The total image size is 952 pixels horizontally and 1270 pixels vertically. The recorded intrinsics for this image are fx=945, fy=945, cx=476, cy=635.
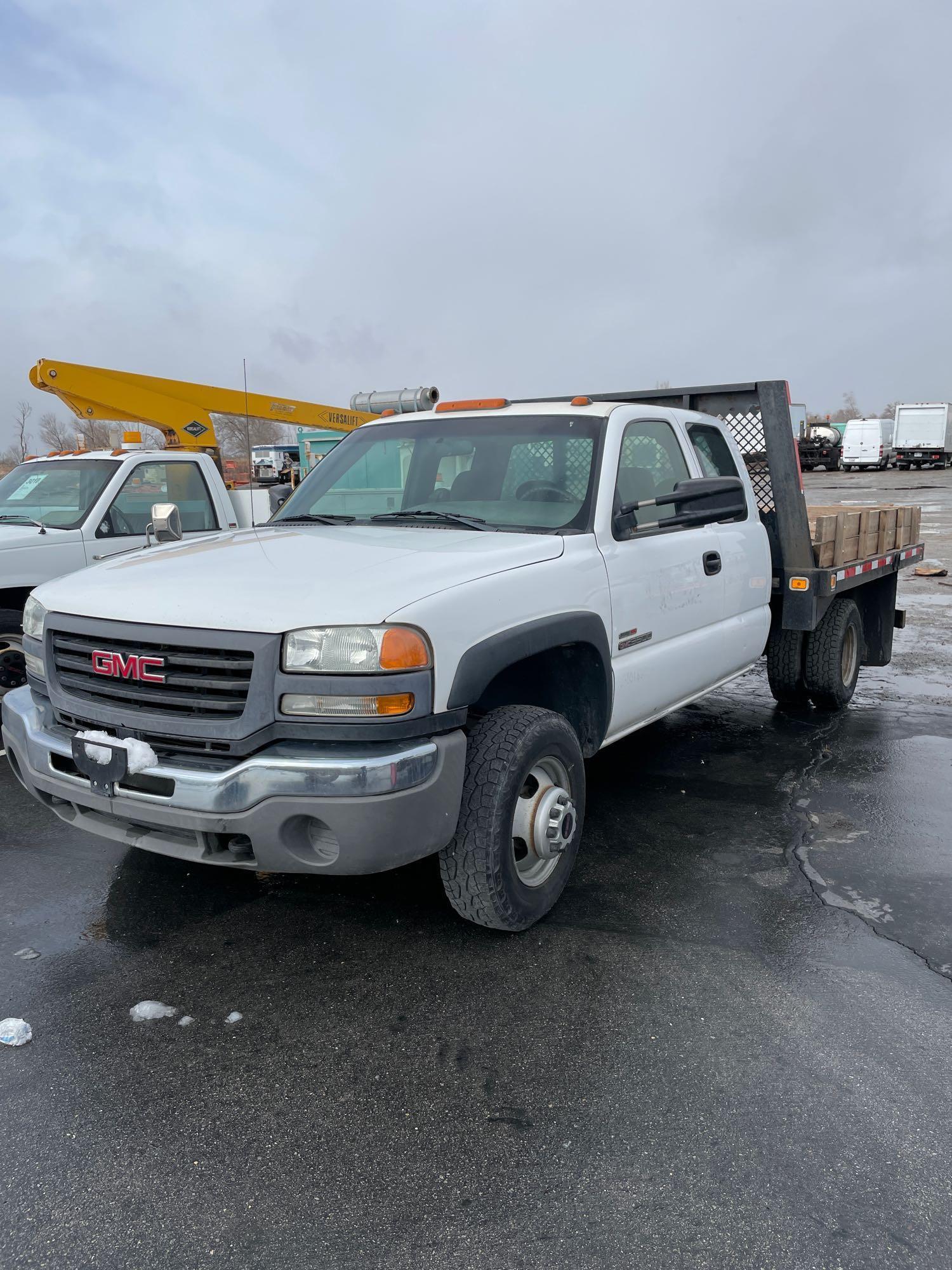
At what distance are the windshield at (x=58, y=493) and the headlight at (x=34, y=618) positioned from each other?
3.27 m

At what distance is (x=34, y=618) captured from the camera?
3541mm

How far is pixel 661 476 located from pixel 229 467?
7373 millimetres

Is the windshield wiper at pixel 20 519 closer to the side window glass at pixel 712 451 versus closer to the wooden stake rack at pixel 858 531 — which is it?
the side window glass at pixel 712 451

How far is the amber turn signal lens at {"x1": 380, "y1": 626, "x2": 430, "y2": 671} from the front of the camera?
280 centimetres

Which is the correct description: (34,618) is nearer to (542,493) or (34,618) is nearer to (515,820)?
(515,820)

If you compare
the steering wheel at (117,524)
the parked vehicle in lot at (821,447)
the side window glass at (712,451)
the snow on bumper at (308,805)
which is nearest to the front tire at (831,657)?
the side window glass at (712,451)

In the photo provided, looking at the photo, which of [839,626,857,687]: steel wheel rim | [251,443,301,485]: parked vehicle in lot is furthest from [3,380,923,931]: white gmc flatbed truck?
[251,443,301,485]: parked vehicle in lot

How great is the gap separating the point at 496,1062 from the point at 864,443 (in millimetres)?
43230

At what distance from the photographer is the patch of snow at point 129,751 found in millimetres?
2967

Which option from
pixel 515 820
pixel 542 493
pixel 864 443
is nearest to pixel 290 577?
pixel 515 820

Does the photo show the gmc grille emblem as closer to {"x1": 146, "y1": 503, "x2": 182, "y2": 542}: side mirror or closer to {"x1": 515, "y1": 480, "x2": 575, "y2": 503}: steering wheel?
{"x1": 146, "y1": 503, "x2": 182, "y2": 542}: side mirror

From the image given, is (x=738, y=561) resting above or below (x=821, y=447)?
below

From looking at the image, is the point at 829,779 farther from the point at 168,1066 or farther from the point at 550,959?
the point at 168,1066

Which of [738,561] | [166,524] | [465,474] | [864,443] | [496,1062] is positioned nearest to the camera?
[496,1062]
